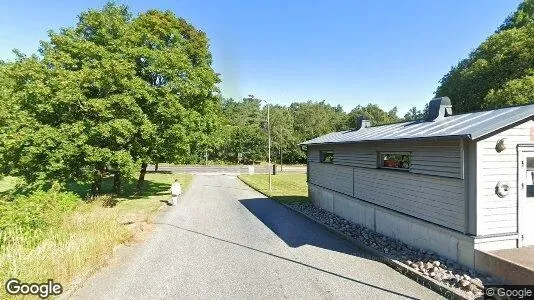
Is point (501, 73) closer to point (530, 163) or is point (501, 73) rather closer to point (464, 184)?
point (530, 163)

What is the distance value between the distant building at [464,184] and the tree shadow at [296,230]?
1845 mm

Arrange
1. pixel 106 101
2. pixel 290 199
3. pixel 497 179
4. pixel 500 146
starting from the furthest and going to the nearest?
pixel 290 199 → pixel 106 101 → pixel 497 179 → pixel 500 146

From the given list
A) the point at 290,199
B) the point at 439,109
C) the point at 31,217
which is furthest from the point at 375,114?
the point at 31,217

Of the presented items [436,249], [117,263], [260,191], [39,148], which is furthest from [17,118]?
[436,249]

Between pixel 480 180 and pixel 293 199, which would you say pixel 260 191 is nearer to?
pixel 293 199

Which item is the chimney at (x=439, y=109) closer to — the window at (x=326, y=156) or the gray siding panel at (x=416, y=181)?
the gray siding panel at (x=416, y=181)

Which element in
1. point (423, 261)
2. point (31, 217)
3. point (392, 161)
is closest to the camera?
point (423, 261)

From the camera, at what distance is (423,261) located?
8.44 m

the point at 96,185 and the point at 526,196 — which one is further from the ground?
the point at 526,196

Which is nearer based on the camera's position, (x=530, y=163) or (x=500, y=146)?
(x=500, y=146)

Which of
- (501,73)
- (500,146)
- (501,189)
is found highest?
(501,73)

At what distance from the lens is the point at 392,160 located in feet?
43.6

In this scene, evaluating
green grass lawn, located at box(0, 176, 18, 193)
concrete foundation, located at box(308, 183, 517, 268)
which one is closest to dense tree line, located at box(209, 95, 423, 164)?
green grass lawn, located at box(0, 176, 18, 193)

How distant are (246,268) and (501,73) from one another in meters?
32.0
